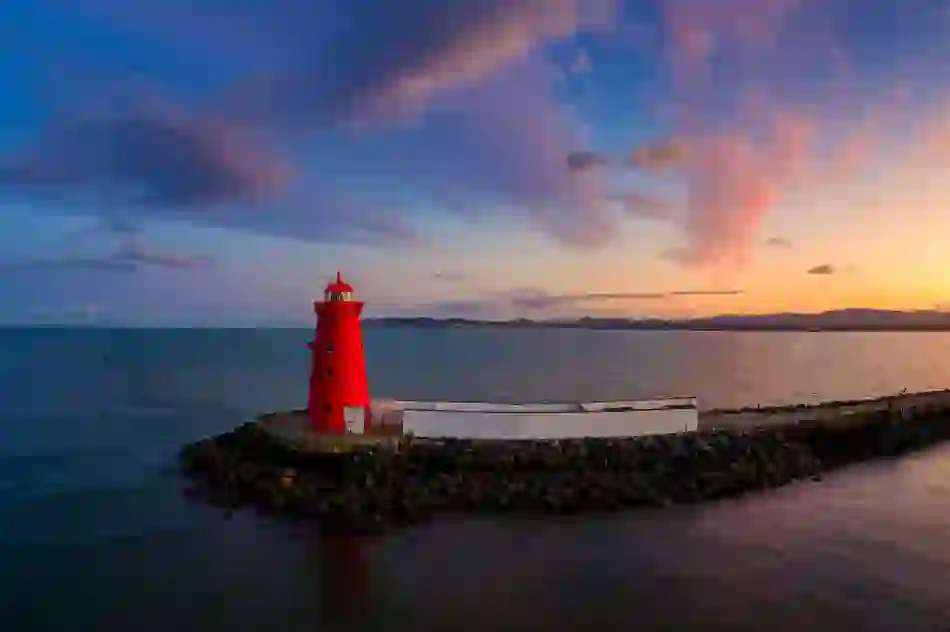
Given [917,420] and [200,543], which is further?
[917,420]

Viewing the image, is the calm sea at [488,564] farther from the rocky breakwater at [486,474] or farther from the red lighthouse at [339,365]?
the red lighthouse at [339,365]

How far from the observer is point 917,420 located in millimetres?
25266

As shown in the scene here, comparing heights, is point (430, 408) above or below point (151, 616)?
above

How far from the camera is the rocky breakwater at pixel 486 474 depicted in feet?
47.4

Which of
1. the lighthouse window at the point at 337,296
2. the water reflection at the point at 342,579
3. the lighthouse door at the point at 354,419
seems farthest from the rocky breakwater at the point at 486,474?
the lighthouse window at the point at 337,296

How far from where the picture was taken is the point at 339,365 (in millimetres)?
16812

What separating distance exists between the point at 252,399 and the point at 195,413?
17.6 feet

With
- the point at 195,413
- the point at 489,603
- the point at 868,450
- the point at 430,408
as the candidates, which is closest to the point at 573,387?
the point at 195,413

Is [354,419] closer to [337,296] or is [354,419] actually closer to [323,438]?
[323,438]

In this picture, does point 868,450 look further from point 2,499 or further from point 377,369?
point 377,369

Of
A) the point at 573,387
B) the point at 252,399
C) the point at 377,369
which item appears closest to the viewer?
the point at 252,399

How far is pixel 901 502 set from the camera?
1664cm

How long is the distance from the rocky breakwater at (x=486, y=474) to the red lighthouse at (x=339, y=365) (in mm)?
1191

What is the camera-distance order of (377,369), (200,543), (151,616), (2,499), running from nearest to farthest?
(151,616) < (200,543) < (2,499) < (377,369)
